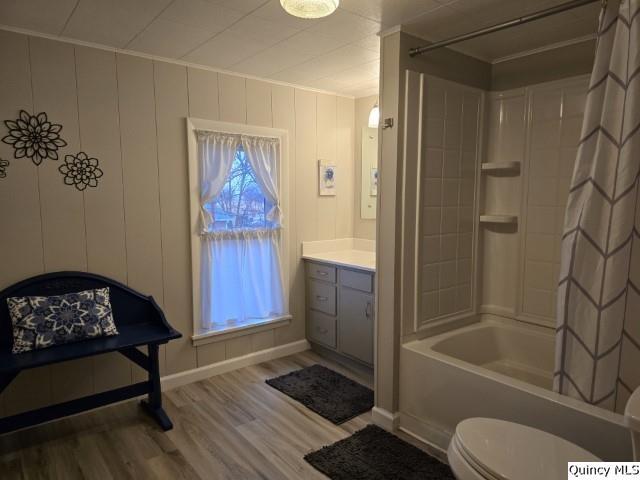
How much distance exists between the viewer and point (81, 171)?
270 centimetres

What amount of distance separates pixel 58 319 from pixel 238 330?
4.35 ft

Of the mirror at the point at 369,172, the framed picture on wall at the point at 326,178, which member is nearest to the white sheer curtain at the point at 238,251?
the framed picture on wall at the point at 326,178

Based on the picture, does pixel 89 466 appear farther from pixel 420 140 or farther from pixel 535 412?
pixel 420 140

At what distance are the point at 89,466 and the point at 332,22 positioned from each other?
8.67 ft

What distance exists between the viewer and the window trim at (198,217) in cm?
312

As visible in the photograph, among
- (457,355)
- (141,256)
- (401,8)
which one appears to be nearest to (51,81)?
(141,256)

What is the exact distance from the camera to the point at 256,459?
234 cm

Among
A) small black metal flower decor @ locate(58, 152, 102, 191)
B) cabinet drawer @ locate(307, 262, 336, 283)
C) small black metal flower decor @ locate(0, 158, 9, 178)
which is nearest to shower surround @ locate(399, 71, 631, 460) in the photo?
cabinet drawer @ locate(307, 262, 336, 283)

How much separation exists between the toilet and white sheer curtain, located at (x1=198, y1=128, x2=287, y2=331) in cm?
215

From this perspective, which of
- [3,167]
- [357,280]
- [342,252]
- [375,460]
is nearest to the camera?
[375,460]

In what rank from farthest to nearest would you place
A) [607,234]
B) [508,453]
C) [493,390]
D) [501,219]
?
[501,219]
[493,390]
[607,234]
[508,453]

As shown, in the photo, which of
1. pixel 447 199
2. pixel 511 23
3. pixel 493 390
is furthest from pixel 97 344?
pixel 511 23

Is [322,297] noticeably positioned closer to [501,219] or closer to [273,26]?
[501,219]

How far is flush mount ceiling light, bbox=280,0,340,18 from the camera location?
1774 mm
